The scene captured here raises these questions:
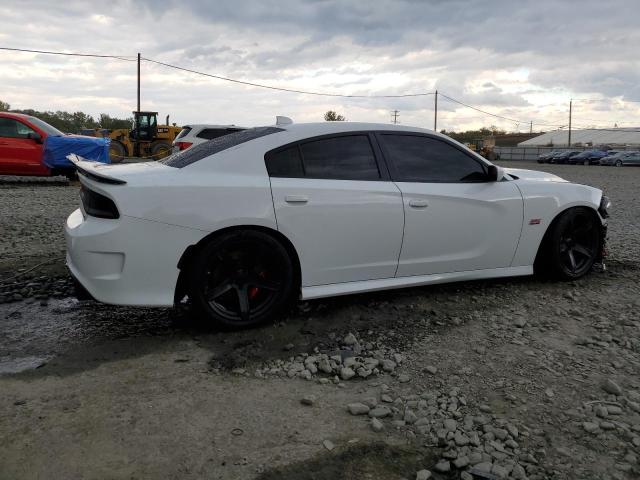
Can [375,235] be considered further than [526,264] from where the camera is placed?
No

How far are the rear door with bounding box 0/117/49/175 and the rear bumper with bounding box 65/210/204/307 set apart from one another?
10065 mm

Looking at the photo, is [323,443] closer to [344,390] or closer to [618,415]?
[344,390]

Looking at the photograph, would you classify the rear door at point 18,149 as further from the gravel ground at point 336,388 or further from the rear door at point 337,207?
the rear door at point 337,207

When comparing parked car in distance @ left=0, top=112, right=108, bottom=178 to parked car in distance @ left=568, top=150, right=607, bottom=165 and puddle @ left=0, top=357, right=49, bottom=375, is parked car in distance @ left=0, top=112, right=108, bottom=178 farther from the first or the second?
parked car in distance @ left=568, top=150, right=607, bottom=165

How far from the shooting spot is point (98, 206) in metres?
3.41

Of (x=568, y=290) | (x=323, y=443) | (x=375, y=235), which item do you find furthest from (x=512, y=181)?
(x=323, y=443)

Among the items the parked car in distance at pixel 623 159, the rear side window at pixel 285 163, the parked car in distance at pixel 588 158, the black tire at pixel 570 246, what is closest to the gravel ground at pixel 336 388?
the black tire at pixel 570 246

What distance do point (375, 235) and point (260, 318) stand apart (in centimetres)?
102

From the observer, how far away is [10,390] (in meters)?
2.77

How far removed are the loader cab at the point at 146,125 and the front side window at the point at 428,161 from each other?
23247 millimetres

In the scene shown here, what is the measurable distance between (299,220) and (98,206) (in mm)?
1314

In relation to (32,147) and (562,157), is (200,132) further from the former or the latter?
(562,157)

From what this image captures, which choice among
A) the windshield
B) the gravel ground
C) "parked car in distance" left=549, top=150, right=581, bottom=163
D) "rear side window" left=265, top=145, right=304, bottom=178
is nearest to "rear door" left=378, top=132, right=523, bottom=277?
the gravel ground

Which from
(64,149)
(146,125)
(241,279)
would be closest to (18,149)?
(64,149)
